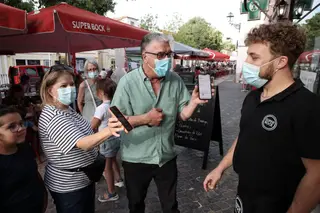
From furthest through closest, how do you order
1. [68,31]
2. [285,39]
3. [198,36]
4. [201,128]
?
1. [198,36]
2. [201,128]
3. [68,31]
4. [285,39]

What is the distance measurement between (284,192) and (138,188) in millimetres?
1296

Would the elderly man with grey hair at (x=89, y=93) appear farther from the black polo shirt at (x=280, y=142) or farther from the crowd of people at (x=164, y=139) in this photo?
the black polo shirt at (x=280, y=142)

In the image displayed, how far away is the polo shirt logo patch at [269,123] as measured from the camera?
4.27 ft

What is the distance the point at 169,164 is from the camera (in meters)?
A: 2.16

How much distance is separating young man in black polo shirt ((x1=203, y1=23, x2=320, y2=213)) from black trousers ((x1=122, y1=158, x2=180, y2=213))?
73cm

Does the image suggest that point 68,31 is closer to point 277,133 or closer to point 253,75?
point 253,75

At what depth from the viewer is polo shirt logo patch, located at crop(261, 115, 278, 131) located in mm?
1302

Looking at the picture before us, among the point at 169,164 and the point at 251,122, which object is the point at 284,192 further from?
the point at 169,164

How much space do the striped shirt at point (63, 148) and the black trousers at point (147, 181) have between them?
0.40 metres

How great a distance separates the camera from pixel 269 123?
4.37 feet

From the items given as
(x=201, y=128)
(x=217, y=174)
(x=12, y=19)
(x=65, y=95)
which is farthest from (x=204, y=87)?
(x=12, y=19)

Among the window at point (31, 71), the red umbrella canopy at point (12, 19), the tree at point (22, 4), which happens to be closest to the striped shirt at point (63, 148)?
the red umbrella canopy at point (12, 19)

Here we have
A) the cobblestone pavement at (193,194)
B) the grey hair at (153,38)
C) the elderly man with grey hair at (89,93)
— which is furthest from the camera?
the elderly man with grey hair at (89,93)

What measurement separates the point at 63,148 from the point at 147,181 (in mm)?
894
